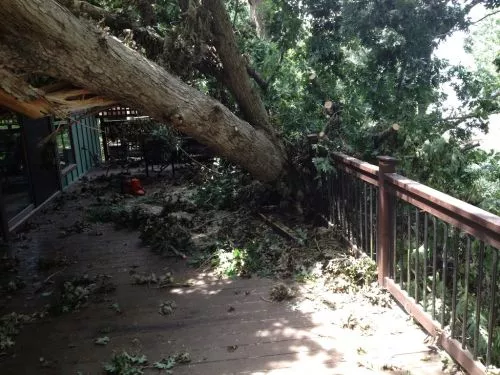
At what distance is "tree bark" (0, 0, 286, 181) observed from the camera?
3721 mm

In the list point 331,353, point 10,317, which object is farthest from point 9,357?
point 331,353

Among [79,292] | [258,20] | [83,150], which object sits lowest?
[79,292]

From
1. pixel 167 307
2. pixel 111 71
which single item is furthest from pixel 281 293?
pixel 111 71

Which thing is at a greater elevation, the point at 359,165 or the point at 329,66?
the point at 329,66

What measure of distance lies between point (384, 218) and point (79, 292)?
2969 mm

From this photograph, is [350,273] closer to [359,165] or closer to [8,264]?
[359,165]

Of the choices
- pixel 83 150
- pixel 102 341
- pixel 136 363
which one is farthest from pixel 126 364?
pixel 83 150

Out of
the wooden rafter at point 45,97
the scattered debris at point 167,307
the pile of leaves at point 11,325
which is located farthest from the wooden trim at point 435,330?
the wooden rafter at point 45,97

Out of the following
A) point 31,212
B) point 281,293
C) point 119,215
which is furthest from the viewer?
point 31,212

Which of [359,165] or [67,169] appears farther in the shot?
[67,169]

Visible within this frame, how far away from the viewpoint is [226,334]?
3.52m

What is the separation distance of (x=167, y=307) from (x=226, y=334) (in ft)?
2.43

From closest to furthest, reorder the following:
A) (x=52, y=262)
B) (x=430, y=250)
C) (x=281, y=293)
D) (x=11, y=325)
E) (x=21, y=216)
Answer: (x=11, y=325) < (x=430, y=250) < (x=281, y=293) < (x=52, y=262) < (x=21, y=216)

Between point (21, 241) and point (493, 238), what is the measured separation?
6.25 meters
